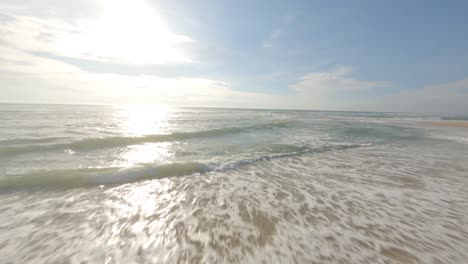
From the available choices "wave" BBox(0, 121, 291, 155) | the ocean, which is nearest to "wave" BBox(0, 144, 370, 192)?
the ocean

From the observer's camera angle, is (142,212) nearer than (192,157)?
Yes

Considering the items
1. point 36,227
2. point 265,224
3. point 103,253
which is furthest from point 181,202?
point 36,227

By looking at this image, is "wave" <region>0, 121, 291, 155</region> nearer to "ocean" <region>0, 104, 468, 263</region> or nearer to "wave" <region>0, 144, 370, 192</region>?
"ocean" <region>0, 104, 468, 263</region>

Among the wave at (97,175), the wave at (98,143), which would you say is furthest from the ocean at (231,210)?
the wave at (98,143)

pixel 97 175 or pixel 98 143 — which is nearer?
pixel 97 175

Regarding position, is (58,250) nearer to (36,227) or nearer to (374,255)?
(36,227)

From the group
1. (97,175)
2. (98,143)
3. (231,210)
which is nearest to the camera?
(231,210)

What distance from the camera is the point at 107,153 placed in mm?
8906

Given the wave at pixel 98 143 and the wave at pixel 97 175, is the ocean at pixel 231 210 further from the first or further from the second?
the wave at pixel 98 143

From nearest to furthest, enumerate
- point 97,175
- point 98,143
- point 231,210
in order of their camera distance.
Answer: point 231,210, point 97,175, point 98,143

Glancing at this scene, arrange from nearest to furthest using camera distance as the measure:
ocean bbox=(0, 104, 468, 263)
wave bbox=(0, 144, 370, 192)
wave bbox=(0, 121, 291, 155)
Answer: ocean bbox=(0, 104, 468, 263) < wave bbox=(0, 144, 370, 192) < wave bbox=(0, 121, 291, 155)

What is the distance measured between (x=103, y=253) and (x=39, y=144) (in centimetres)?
1060

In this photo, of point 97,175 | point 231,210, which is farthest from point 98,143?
point 231,210

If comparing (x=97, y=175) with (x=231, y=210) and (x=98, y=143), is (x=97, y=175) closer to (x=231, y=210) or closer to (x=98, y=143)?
(x=231, y=210)
